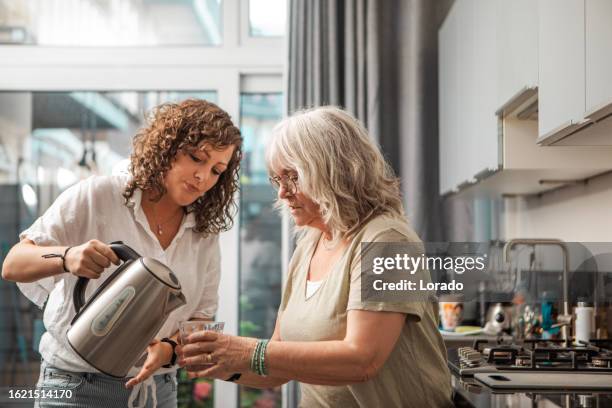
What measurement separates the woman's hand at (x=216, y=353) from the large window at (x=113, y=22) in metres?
2.40

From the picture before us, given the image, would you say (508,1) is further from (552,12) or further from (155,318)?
(155,318)

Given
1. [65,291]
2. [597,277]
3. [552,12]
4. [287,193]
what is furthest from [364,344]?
[597,277]

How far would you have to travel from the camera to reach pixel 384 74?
3430 mm

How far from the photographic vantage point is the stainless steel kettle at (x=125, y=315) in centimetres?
150

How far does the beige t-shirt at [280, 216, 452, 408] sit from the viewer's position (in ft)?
4.64

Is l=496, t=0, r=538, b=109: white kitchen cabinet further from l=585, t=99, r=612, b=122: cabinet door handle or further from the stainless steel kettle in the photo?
the stainless steel kettle

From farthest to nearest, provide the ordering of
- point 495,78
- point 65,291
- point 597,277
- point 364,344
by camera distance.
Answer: point 495,78 → point 597,277 → point 65,291 → point 364,344

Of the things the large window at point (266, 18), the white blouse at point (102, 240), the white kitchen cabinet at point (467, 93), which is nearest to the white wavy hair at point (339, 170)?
the white blouse at point (102, 240)

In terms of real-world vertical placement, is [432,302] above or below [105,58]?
below

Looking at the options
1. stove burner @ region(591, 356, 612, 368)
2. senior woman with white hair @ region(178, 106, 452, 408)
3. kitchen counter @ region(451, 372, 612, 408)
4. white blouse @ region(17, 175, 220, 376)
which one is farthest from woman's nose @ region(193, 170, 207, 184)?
stove burner @ region(591, 356, 612, 368)

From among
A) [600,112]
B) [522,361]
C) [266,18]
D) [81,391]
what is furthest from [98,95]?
[600,112]

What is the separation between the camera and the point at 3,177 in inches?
138

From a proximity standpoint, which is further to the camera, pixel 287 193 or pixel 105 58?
pixel 105 58

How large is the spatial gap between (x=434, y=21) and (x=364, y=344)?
2.43 metres
